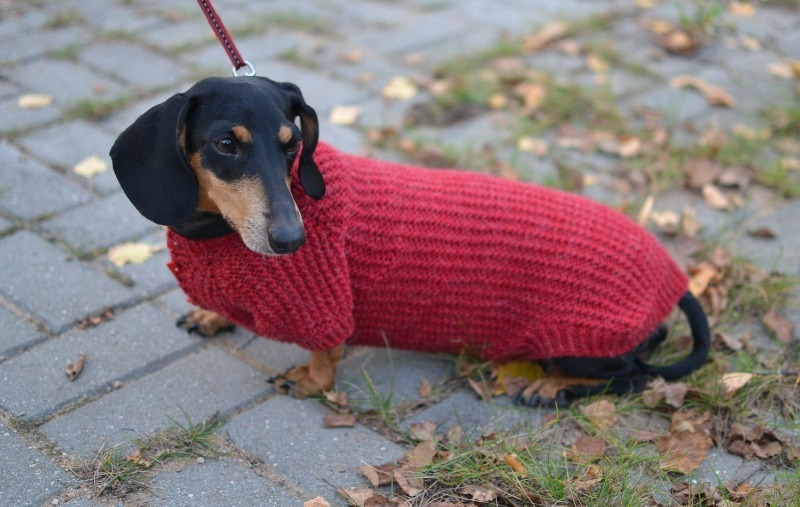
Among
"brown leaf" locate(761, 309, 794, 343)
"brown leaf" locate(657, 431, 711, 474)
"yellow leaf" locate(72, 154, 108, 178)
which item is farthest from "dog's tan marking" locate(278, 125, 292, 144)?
"brown leaf" locate(761, 309, 794, 343)

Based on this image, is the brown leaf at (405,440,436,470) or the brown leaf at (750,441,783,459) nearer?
the brown leaf at (405,440,436,470)

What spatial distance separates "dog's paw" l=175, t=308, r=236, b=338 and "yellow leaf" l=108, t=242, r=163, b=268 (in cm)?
41

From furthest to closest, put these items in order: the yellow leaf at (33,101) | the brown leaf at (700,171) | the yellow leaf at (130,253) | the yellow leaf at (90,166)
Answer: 1. the yellow leaf at (33,101)
2. the brown leaf at (700,171)
3. the yellow leaf at (90,166)
4. the yellow leaf at (130,253)

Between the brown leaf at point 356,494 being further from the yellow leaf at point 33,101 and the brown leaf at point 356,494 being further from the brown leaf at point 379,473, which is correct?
the yellow leaf at point 33,101

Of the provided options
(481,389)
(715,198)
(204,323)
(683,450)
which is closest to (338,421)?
(481,389)

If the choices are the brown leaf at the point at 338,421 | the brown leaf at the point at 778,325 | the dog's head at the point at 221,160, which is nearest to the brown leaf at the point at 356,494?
the brown leaf at the point at 338,421

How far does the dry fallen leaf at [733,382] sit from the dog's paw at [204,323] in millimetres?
1648

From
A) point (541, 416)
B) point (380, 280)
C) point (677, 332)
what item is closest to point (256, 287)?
point (380, 280)

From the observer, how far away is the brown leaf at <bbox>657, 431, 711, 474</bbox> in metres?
2.37

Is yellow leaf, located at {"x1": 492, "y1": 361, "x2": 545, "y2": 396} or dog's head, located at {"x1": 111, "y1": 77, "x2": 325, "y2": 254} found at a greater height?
dog's head, located at {"x1": 111, "y1": 77, "x2": 325, "y2": 254}

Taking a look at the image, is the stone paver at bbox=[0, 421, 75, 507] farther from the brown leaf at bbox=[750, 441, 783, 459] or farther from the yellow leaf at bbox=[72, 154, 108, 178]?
the brown leaf at bbox=[750, 441, 783, 459]

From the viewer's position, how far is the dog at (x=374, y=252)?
2.18 m

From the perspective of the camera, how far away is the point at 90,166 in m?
3.63

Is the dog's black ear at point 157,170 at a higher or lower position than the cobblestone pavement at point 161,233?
higher
